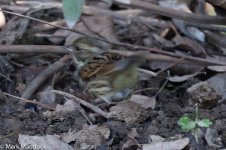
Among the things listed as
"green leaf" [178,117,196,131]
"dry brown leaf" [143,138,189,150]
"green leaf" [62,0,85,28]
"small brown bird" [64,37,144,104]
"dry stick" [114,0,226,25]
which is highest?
"green leaf" [62,0,85,28]

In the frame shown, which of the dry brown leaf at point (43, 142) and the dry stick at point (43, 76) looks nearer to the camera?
the dry brown leaf at point (43, 142)

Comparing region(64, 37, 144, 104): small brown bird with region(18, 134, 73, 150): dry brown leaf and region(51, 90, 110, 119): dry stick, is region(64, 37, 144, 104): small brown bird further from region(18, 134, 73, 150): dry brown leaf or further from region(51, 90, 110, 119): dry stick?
region(18, 134, 73, 150): dry brown leaf

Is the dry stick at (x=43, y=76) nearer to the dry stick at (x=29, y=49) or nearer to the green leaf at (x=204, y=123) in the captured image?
the dry stick at (x=29, y=49)

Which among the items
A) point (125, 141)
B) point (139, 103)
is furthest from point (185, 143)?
point (139, 103)

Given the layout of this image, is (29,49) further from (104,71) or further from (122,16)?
(122,16)

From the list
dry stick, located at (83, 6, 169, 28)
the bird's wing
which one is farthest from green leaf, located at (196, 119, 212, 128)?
dry stick, located at (83, 6, 169, 28)

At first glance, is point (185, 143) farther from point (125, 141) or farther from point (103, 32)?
point (103, 32)

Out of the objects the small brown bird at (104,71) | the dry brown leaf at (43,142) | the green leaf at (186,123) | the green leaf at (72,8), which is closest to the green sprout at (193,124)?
the green leaf at (186,123)
